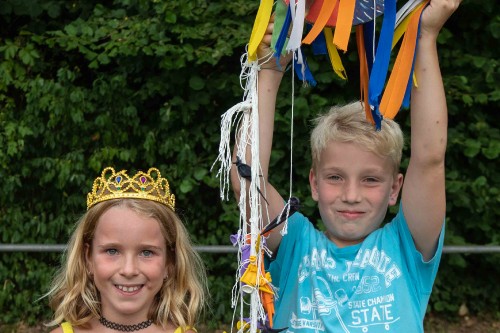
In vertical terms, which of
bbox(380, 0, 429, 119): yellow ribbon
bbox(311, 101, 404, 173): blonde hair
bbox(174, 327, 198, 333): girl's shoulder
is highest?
bbox(380, 0, 429, 119): yellow ribbon

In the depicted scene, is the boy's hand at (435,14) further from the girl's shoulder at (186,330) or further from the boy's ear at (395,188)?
the girl's shoulder at (186,330)

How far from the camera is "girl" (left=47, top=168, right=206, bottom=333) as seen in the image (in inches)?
106

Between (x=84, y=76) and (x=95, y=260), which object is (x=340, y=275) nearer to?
(x=95, y=260)

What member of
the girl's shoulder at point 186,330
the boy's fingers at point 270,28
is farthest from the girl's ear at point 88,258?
the boy's fingers at point 270,28

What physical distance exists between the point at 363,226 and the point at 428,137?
36 centimetres

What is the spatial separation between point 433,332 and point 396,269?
3.24 m

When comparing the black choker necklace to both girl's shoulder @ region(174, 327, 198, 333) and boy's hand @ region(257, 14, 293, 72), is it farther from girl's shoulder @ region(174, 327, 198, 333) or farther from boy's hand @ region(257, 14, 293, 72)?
boy's hand @ region(257, 14, 293, 72)

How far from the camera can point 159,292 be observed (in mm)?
2832

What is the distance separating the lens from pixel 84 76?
19.9 ft

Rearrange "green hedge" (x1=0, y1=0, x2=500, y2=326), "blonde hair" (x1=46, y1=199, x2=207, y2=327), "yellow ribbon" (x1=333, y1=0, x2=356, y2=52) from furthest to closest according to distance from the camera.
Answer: "green hedge" (x1=0, y1=0, x2=500, y2=326)
"blonde hair" (x1=46, y1=199, x2=207, y2=327)
"yellow ribbon" (x1=333, y1=0, x2=356, y2=52)

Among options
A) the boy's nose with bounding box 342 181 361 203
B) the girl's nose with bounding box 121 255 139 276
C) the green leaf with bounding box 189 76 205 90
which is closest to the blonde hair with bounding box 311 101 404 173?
the boy's nose with bounding box 342 181 361 203

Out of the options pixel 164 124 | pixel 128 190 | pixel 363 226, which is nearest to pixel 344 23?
pixel 363 226

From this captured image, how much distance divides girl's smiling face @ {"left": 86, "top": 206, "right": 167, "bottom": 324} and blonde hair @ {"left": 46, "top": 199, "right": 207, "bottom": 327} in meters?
0.03

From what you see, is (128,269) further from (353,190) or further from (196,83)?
(196,83)
